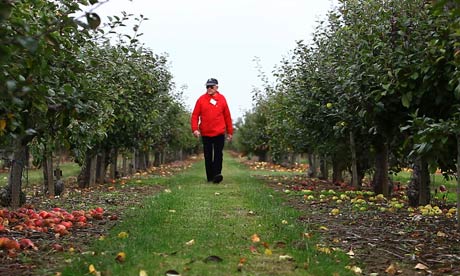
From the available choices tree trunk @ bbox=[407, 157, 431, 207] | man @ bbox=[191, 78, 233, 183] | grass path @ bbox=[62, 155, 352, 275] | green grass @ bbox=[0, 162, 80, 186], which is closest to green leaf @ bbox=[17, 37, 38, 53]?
grass path @ bbox=[62, 155, 352, 275]

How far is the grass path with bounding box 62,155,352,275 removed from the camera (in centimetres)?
418

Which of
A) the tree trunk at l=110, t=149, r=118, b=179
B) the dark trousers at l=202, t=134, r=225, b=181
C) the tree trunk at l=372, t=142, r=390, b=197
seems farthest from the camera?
the tree trunk at l=110, t=149, r=118, b=179

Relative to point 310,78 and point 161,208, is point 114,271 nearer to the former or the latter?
point 161,208

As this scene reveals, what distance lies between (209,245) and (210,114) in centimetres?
779

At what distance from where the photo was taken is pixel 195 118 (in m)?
12.7

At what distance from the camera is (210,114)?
12.7 meters

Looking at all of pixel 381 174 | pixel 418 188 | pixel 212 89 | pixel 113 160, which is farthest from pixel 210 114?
pixel 418 188

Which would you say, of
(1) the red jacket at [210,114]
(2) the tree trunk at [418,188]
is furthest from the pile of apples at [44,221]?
(1) the red jacket at [210,114]

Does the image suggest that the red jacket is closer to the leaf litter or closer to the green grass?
the leaf litter

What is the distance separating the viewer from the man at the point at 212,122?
41.5ft

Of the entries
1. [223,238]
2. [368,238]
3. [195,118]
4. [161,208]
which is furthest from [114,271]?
[195,118]

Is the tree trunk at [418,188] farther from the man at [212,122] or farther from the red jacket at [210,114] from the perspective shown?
the red jacket at [210,114]

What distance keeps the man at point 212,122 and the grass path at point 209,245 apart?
4.77 metres

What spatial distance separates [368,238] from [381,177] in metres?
5.42
